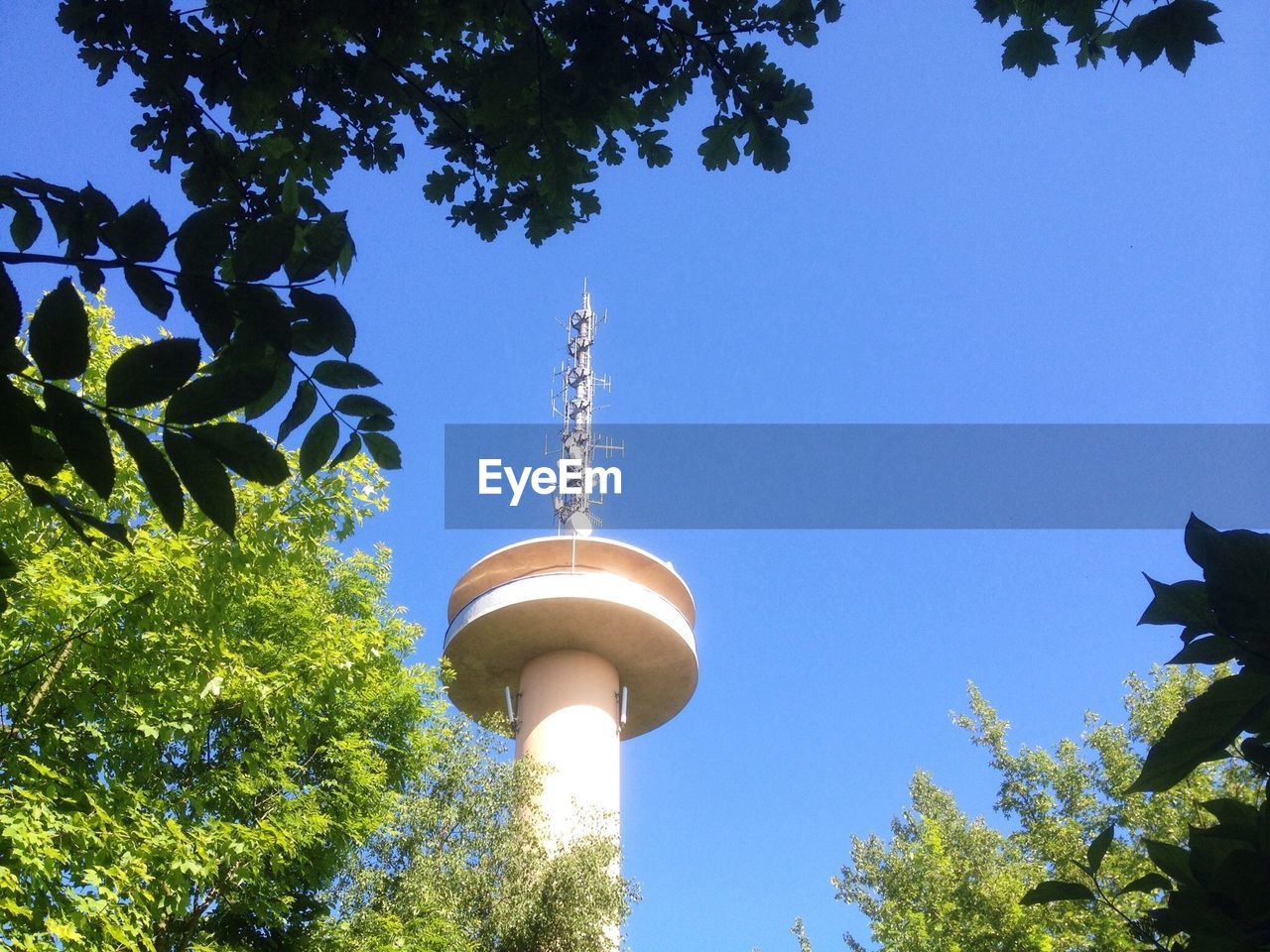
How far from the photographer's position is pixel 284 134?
9.52 ft

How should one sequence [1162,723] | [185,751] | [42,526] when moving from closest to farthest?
[42,526] → [185,751] → [1162,723]

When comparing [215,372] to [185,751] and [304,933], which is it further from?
[304,933]

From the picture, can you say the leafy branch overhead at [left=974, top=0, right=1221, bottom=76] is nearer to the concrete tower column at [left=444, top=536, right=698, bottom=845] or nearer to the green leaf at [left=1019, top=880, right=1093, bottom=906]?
the green leaf at [left=1019, top=880, right=1093, bottom=906]

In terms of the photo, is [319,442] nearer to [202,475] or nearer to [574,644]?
[202,475]

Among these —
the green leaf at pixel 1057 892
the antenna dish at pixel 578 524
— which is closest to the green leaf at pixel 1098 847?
the green leaf at pixel 1057 892

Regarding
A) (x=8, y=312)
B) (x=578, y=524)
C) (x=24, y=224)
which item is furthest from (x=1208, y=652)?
(x=578, y=524)

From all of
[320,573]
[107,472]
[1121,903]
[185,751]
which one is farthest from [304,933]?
[107,472]

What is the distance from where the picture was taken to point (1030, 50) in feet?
8.84

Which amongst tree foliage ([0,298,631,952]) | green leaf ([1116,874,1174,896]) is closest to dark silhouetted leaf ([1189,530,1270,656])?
green leaf ([1116,874,1174,896])

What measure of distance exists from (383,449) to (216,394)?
0.58 metres

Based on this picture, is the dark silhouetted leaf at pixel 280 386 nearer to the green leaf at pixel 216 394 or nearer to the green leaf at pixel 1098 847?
the green leaf at pixel 216 394

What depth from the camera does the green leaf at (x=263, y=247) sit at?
51.5 inches

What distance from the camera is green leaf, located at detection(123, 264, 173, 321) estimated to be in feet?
4.32

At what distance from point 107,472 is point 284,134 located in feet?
6.41
